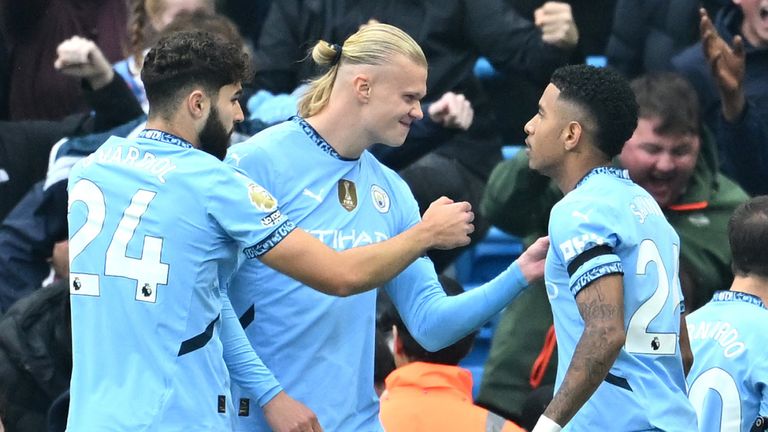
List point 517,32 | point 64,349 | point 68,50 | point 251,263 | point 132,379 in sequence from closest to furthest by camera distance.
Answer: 1. point 132,379
2. point 251,263
3. point 64,349
4. point 68,50
5. point 517,32

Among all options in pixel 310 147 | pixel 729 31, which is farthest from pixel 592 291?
pixel 729 31

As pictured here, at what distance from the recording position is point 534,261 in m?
4.66

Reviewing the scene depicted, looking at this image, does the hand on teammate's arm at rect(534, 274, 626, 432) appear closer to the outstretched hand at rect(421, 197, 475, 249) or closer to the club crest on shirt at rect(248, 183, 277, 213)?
the outstretched hand at rect(421, 197, 475, 249)

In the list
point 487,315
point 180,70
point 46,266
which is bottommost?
point 46,266

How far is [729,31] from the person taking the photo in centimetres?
686

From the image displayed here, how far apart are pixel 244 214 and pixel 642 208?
3.68 feet

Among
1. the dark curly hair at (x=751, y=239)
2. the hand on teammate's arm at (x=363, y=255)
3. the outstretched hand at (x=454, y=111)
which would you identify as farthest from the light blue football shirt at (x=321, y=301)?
the outstretched hand at (x=454, y=111)

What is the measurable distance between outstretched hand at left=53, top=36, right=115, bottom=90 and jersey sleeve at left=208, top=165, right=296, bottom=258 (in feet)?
8.18

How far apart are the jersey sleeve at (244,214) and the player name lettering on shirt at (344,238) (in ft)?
1.25

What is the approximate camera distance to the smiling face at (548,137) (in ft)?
14.9

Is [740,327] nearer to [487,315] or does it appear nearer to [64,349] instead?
[487,315]

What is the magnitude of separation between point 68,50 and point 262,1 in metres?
1.93

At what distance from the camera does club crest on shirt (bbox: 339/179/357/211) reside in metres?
4.66

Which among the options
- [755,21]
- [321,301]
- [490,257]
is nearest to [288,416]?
[321,301]
